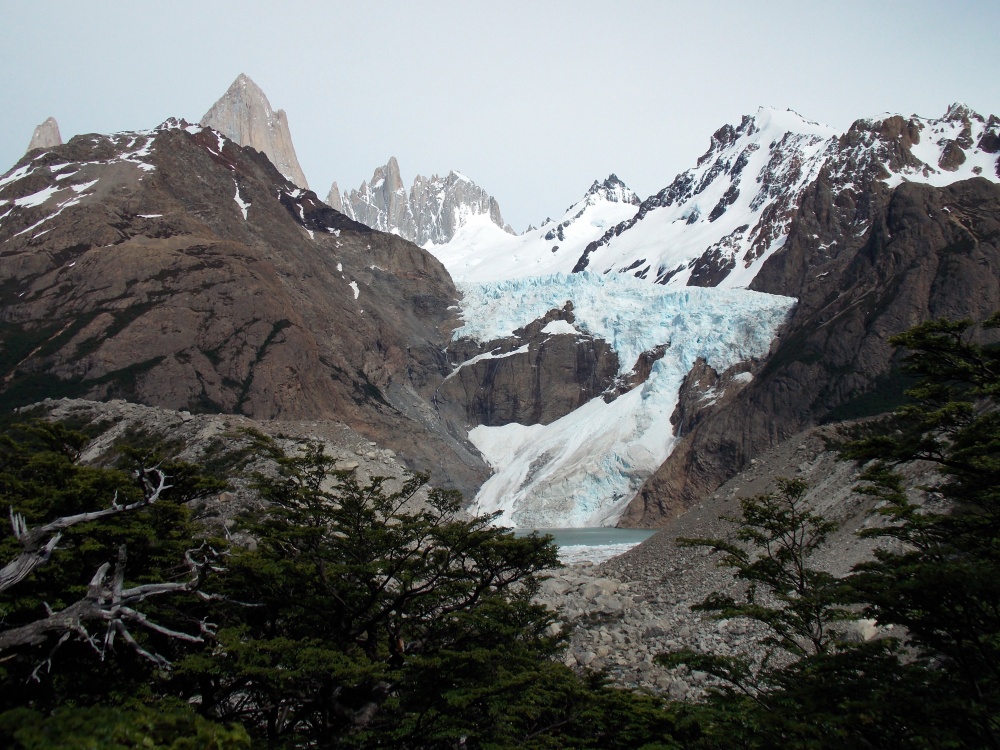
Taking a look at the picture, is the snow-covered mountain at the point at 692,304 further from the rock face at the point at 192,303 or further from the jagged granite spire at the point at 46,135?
the jagged granite spire at the point at 46,135

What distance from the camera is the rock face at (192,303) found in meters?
81.6

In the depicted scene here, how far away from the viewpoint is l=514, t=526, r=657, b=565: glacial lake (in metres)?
56.3

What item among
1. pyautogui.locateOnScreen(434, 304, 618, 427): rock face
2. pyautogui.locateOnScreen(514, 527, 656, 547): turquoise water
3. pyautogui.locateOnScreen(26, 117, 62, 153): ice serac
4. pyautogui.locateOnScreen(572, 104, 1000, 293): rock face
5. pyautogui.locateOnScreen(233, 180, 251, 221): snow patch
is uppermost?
pyautogui.locateOnScreen(26, 117, 62, 153): ice serac

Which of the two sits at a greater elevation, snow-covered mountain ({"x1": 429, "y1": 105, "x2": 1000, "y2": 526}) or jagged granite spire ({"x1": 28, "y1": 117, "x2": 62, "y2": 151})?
jagged granite spire ({"x1": 28, "y1": 117, "x2": 62, "y2": 151})

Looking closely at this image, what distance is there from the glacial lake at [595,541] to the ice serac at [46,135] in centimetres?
16359

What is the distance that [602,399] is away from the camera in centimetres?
13300

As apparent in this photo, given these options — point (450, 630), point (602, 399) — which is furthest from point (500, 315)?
point (450, 630)

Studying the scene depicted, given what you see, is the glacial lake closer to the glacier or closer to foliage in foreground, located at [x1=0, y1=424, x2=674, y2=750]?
the glacier

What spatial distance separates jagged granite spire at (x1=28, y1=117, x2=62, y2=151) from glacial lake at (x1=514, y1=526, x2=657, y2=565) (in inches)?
6441

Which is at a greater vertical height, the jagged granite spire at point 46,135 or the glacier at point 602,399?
the jagged granite spire at point 46,135

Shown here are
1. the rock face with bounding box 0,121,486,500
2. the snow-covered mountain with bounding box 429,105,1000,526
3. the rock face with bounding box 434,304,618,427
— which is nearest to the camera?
the rock face with bounding box 0,121,486,500

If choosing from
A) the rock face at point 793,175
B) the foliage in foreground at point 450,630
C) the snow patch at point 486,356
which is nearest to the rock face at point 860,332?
the rock face at point 793,175

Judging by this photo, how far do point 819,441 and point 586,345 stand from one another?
332 feet

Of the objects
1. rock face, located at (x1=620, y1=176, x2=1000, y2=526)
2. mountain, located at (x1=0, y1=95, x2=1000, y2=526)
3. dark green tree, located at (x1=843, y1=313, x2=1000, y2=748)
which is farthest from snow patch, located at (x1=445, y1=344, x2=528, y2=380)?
dark green tree, located at (x1=843, y1=313, x2=1000, y2=748)
